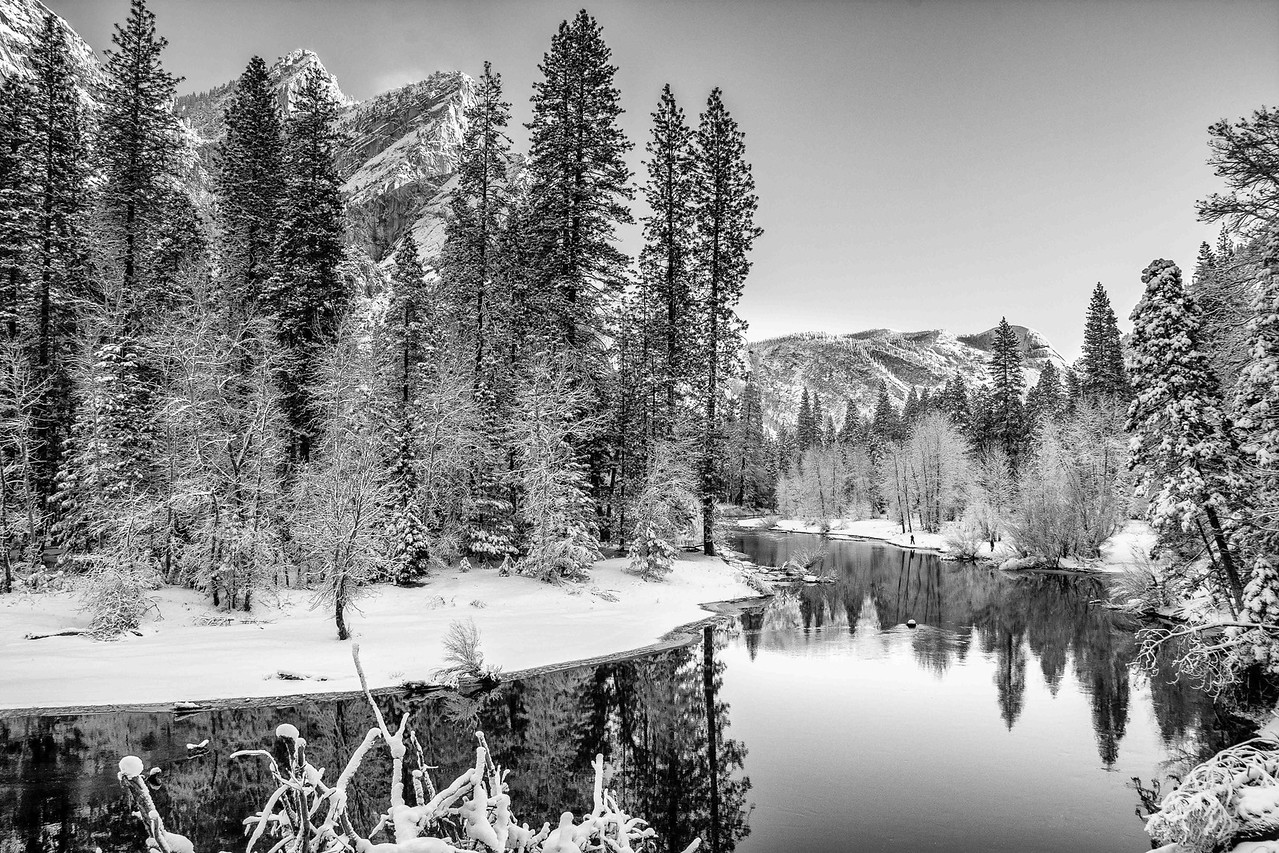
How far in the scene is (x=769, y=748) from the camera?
497 inches

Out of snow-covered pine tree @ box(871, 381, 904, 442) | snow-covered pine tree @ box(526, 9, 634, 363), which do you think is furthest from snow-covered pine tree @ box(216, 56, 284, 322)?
snow-covered pine tree @ box(871, 381, 904, 442)

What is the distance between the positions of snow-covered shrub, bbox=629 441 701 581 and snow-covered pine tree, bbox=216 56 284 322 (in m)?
18.8

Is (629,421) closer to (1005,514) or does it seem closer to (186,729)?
(186,729)

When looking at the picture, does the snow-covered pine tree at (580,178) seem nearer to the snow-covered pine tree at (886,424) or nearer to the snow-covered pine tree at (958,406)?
the snow-covered pine tree at (958,406)

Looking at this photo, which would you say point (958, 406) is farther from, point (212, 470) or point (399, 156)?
point (399, 156)

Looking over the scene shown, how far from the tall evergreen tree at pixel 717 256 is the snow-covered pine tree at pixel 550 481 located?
6.96 meters

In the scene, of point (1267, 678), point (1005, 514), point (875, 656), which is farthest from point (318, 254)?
point (1005, 514)

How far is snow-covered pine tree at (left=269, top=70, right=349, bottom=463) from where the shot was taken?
27.2 m

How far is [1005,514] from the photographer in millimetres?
45719

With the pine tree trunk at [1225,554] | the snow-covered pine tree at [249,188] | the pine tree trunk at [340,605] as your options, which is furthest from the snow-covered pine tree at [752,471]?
the pine tree trunk at [340,605]

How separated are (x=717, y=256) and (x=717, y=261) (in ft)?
0.80

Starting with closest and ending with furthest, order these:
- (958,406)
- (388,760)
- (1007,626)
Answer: (388,760) < (1007,626) < (958,406)

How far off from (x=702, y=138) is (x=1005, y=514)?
3278 cm

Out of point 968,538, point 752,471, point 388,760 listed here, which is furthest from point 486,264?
point 752,471
